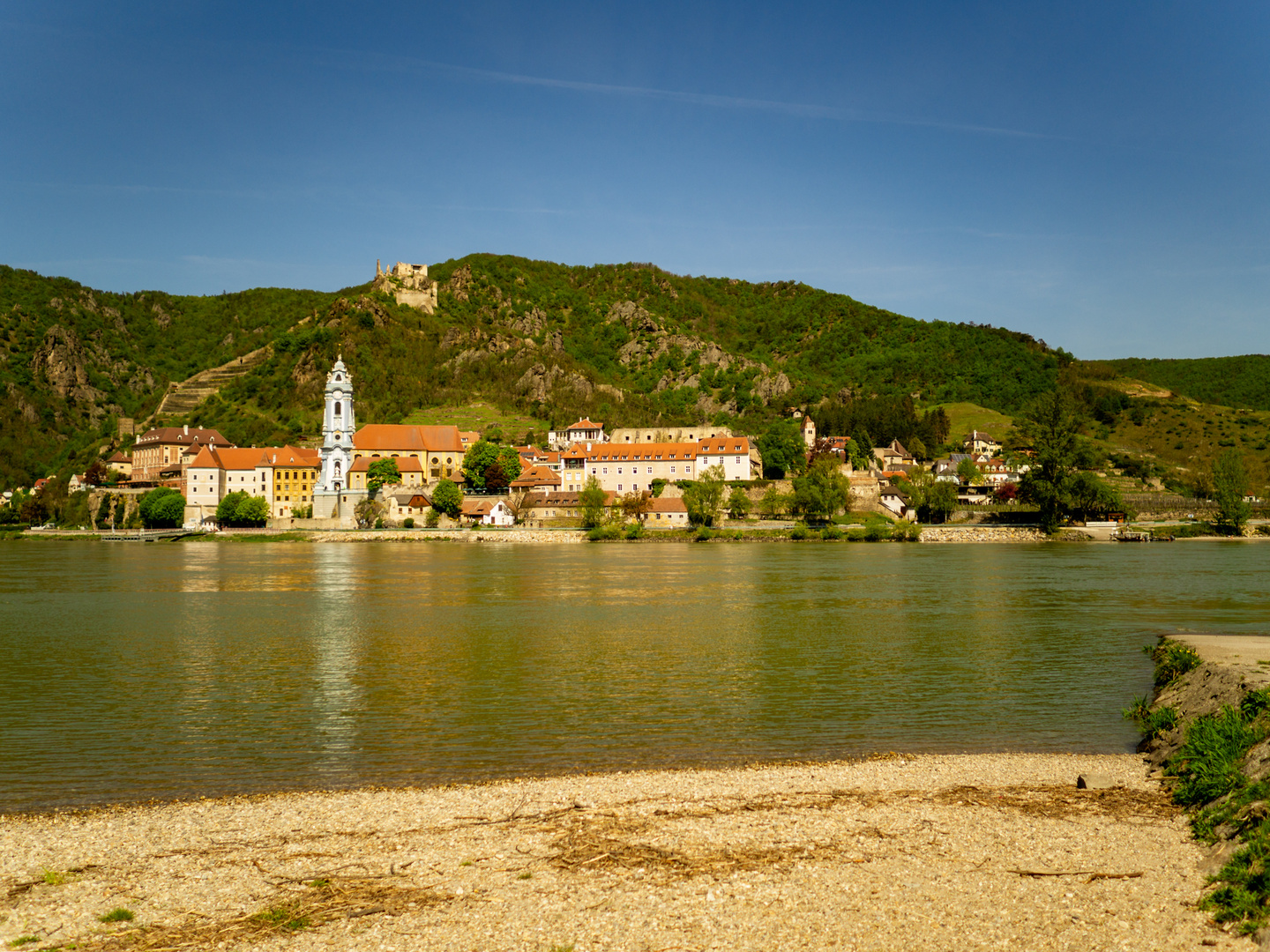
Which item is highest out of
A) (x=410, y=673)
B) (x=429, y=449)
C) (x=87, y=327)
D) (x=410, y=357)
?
(x=87, y=327)

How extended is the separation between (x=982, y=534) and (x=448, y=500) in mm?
48891

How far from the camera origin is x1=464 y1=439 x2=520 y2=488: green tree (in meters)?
90.6

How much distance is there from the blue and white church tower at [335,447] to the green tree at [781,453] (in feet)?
147

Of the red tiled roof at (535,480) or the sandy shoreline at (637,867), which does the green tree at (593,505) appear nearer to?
the red tiled roof at (535,480)

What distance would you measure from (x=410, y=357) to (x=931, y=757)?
138146 mm

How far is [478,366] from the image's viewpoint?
144 meters

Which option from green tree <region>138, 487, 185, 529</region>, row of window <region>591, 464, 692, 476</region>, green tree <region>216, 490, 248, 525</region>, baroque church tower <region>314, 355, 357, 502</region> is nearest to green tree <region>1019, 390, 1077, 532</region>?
row of window <region>591, 464, 692, 476</region>

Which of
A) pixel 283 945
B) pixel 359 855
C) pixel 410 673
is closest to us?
pixel 283 945

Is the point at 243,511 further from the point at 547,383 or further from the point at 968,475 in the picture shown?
the point at 968,475

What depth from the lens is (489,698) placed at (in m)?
18.0

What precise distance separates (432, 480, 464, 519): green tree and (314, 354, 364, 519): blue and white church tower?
39.5ft

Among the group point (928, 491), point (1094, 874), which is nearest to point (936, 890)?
point (1094, 874)

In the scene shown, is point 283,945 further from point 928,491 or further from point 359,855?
point 928,491

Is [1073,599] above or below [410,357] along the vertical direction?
below
